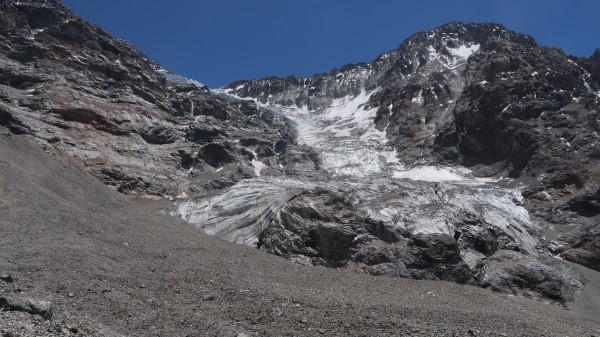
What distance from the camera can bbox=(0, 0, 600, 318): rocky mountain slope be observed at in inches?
1678

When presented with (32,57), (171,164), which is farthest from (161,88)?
(171,164)

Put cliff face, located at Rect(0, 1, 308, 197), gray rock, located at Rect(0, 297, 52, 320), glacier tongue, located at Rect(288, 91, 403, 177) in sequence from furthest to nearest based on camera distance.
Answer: glacier tongue, located at Rect(288, 91, 403, 177)
cliff face, located at Rect(0, 1, 308, 197)
gray rock, located at Rect(0, 297, 52, 320)

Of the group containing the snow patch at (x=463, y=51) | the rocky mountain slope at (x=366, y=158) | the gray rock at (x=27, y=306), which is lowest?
the gray rock at (x=27, y=306)

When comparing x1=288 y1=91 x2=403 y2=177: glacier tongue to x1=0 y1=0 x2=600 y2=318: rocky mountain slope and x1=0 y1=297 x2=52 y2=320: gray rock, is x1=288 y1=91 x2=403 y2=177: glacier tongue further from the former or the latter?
x1=0 y1=297 x2=52 y2=320: gray rock

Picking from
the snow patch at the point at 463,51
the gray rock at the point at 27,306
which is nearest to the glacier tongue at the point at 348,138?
the snow patch at the point at 463,51

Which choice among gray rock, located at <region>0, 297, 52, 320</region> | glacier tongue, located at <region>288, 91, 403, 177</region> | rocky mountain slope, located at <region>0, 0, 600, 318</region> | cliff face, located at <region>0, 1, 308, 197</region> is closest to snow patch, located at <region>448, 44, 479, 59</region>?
glacier tongue, located at <region>288, 91, 403, 177</region>

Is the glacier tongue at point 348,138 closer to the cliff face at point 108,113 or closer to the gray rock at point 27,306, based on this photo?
the cliff face at point 108,113

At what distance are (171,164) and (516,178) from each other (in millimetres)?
53473

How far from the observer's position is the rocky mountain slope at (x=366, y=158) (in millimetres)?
42625

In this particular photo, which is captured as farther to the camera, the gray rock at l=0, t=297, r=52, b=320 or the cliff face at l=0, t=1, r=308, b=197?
the cliff face at l=0, t=1, r=308, b=197

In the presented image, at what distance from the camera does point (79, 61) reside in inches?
3829

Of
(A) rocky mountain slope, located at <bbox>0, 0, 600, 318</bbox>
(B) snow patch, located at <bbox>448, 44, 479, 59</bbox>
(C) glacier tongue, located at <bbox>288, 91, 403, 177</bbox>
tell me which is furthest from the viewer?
(B) snow patch, located at <bbox>448, 44, 479, 59</bbox>

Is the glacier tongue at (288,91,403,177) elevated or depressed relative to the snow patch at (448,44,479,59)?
depressed

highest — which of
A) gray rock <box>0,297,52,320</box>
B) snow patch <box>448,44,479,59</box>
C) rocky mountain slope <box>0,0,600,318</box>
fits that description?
snow patch <box>448,44,479,59</box>
